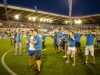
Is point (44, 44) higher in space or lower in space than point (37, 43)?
lower

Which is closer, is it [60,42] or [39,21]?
[60,42]

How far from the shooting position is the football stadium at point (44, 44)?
729cm

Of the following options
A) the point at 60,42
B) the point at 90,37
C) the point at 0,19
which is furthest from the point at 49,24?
the point at 90,37

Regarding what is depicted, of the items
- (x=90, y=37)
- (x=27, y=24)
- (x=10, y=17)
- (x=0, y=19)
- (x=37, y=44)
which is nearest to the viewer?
(x=37, y=44)

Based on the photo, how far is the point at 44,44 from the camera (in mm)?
21453

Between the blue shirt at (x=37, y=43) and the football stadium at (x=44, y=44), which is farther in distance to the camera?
the football stadium at (x=44, y=44)

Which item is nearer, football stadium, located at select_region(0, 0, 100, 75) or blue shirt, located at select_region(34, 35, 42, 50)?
blue shirt, located at select_region(34, 35, 42, 50)

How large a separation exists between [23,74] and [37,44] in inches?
66.8

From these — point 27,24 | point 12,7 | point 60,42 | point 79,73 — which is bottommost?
point 79,73

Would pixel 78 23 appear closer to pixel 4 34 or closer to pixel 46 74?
pixel 4 34

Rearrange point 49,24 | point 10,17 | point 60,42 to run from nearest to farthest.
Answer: point 60,42 < point 10,17 < point 49,24

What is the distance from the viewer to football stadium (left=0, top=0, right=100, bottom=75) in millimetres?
7285

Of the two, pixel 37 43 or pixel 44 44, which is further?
pixel 44 44

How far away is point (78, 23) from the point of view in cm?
6281
